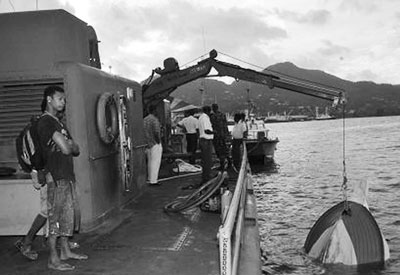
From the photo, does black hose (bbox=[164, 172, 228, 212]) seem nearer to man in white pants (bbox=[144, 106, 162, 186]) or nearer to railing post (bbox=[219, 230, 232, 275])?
man in white pants (bbox=[144, 106, 162, 186])

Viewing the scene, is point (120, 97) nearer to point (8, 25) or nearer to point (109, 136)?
point (109, 136)

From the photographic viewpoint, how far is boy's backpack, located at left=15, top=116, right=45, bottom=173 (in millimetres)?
5090

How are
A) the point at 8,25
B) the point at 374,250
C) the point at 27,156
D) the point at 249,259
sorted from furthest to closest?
the point at 374,250
the point at 8,25
the point at 249,259
the point at 27,156

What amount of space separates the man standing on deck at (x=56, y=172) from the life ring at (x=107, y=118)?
176 centimetres

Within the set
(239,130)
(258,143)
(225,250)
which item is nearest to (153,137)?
(239,130)

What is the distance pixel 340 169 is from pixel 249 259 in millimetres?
27426

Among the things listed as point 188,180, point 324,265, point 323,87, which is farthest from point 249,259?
point 323,87

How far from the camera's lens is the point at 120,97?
7676 millimetres

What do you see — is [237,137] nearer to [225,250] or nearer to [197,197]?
[197,197]

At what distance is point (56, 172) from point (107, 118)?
231 cm

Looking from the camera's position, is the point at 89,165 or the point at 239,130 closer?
the point at 89,165

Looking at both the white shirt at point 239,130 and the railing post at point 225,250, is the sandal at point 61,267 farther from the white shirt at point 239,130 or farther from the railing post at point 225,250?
the white shirt at point 239,130

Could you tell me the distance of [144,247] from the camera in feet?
19.3

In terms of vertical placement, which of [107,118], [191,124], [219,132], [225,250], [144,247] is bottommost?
[144,247]
